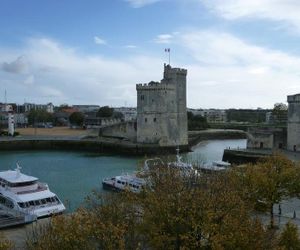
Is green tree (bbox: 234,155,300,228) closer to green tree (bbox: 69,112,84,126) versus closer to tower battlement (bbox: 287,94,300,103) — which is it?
tower battlement (bbox: 287,94,300,103)

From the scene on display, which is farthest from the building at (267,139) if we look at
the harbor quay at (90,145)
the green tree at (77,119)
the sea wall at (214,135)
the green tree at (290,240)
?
the green tree at (77,119)

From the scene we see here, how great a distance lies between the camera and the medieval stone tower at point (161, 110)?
1753 inches

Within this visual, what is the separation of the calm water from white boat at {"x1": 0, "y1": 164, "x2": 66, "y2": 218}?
1700 mm

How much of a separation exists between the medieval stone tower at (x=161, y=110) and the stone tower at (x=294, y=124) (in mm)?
11536

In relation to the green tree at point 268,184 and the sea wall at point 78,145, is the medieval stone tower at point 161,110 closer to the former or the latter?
the sea wall at point 78,145

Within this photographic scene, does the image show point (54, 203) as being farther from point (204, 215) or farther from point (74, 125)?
point (74, 125)

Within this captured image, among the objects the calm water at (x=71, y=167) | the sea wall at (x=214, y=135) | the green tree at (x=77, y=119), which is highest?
the green tree at (x=77, y=119)

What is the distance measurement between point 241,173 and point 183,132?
3036cm

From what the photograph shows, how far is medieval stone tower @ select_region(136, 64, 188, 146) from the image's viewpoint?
44.5m

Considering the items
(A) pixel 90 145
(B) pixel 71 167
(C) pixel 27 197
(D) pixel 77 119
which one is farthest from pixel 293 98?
(D) pixel 77 119

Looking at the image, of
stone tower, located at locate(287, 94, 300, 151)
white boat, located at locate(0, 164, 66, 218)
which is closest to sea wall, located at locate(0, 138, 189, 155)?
stone tower, located at locate(287, 94, 300, 151)

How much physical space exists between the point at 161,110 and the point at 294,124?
41.6 feet

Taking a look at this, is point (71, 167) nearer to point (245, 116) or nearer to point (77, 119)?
point (77, 119)

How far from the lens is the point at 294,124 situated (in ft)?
122
